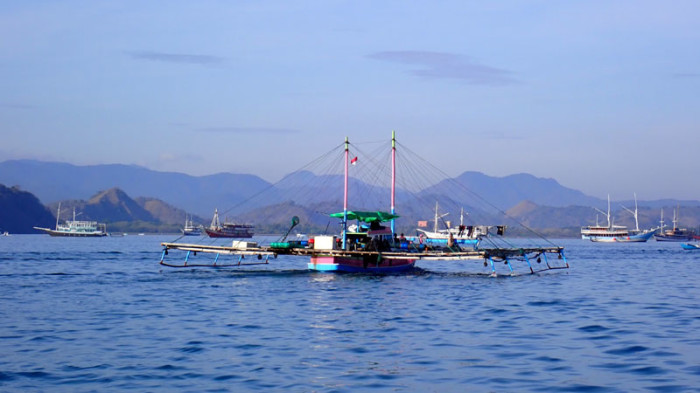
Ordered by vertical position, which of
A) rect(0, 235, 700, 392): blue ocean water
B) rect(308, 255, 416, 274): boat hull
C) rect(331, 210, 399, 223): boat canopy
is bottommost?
rect(0, 235, 700, 392): blue ocean water

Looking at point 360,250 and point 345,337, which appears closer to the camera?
point 345,337

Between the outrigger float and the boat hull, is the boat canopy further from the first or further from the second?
the boat hull

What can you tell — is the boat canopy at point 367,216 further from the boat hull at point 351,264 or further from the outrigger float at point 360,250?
the boat hull at point 351,264

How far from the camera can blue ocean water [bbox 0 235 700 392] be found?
2783 cm

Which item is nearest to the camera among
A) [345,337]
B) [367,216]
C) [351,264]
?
[345,337]

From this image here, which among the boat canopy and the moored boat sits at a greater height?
the boat canopy

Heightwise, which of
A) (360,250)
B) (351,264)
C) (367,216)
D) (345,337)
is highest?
(367,216)

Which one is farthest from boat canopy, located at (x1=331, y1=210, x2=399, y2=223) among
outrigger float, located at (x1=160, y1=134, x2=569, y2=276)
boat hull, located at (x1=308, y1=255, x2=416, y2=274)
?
boat hull, located at (x1=308, y1=255, x2=416, y2=274)

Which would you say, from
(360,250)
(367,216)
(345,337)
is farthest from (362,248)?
(345,337)

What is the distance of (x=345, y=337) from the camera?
1497 inches

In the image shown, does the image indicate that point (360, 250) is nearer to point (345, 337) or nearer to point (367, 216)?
point (367, 216)

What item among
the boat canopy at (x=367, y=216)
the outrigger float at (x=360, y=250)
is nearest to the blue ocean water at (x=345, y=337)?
the outrigger float at (x=360, y=250)

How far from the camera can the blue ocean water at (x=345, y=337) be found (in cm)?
2783

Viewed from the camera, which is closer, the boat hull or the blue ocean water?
the blue ocean water
